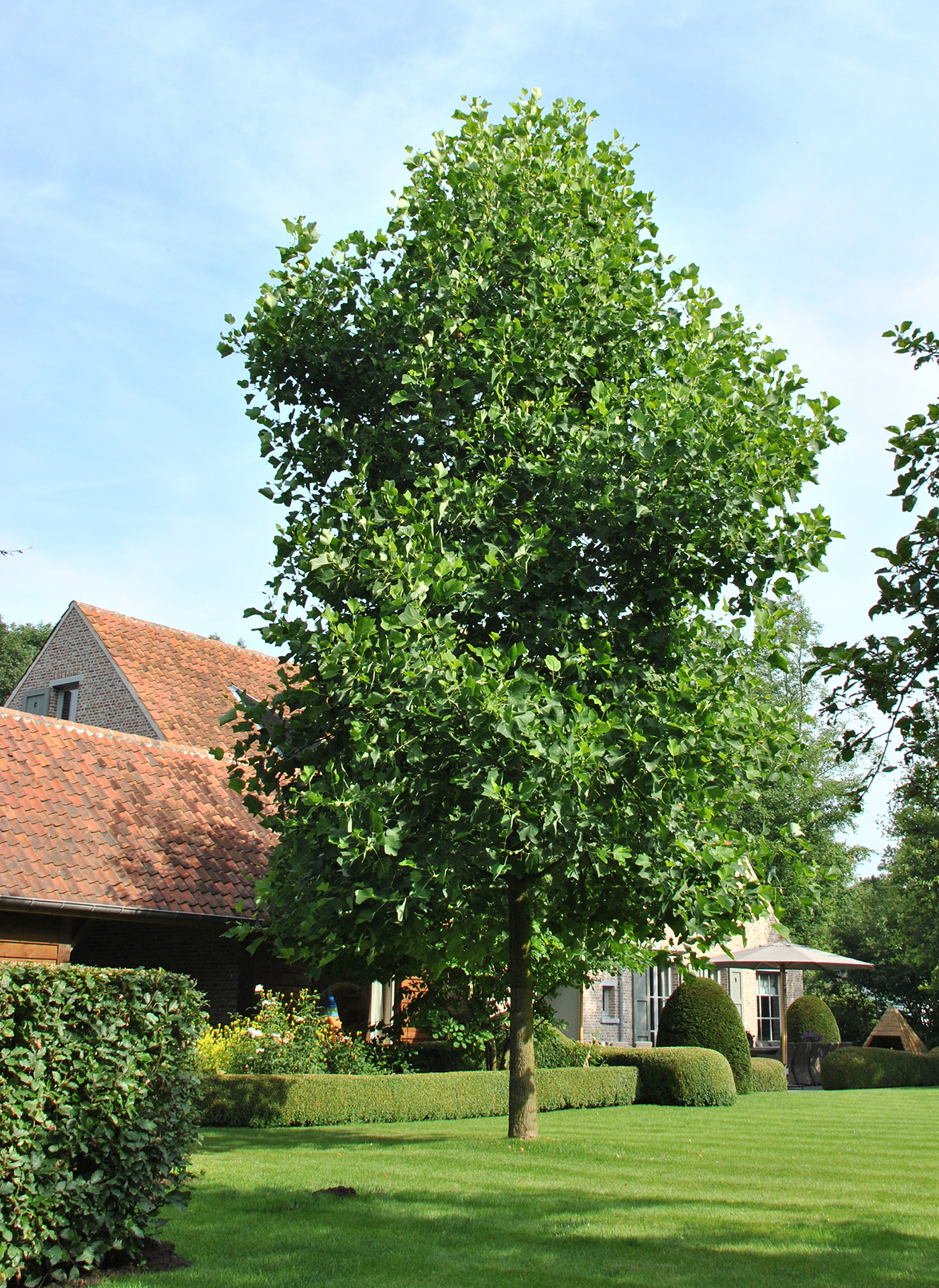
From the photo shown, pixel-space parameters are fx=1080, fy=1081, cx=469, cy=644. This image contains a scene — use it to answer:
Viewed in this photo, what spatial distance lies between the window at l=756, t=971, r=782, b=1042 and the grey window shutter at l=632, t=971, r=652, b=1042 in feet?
30.2

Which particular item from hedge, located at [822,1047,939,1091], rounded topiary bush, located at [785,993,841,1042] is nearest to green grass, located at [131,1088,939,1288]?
hedge, located at [822,1047,939,1091]

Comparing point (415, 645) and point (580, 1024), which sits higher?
point (415, 645)

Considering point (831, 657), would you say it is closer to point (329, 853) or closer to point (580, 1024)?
point (329, 853)

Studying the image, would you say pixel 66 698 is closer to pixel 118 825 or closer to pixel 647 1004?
pixel 118 825

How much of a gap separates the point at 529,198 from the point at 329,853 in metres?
7.08

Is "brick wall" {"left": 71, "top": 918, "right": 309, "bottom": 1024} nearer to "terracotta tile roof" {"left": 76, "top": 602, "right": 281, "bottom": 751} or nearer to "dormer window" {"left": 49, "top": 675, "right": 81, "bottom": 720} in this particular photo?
"terracotta tile roof" {"left": 76, "top": 602, "right": 281, "bottom": 751}

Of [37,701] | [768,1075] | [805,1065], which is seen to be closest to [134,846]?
[37,701]

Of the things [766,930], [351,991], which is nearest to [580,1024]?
[351,991]

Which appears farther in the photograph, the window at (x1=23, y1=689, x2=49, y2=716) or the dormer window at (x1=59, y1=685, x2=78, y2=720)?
the window at (x1=23, y1=689, x2=49, y2=716)

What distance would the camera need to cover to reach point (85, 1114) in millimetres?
5805

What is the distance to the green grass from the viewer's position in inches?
238

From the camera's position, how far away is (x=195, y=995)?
6.72 m

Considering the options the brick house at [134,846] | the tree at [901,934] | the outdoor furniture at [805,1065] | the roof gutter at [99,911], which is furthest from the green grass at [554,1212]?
the tree at [901,934]

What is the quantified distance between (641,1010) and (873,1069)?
5724 millimetres
